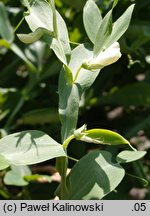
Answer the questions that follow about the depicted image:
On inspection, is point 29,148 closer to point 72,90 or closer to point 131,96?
point 72,90

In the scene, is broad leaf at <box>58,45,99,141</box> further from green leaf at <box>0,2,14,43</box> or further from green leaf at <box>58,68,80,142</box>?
green leaf at <box>0,2,14,43</box>

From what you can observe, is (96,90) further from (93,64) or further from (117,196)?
(93,64)

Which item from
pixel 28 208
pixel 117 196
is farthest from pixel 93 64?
pixel 117 196

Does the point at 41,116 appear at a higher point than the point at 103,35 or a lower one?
lower

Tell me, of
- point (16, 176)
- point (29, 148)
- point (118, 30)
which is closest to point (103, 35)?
point (118, 30)

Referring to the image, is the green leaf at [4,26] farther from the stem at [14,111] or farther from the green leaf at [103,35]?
the green leaf at [103,35]

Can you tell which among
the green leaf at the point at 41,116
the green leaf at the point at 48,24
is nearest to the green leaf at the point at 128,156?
the green leaf at the point at 48,24
